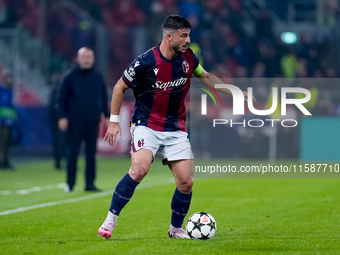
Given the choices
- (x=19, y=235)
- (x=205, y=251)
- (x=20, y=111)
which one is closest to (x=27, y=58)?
(x=20, y=111)

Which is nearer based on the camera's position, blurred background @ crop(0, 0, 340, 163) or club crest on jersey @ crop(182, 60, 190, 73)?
club crest on jersey @ crop(182, 60, 190, 73)

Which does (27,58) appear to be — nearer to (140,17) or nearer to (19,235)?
(140,17)

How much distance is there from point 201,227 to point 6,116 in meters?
11.2

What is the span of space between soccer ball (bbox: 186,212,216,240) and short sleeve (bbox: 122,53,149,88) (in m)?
1.39

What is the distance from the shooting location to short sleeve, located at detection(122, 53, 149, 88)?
710 centimetres

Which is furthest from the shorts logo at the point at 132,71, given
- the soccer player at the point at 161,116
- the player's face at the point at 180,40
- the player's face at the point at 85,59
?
the player's face at the point at 85,59

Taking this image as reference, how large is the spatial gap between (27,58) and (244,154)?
6529 millimetres

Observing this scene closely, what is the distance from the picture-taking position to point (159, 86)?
721 cm

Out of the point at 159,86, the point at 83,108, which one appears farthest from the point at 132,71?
the point at 83,108

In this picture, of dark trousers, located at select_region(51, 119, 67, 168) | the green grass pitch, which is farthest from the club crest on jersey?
dark trousers, located at select_region(51, 119, 67, 168)

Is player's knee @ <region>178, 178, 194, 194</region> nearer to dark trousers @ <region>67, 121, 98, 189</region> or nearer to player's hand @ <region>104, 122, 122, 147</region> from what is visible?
player's hand @ <region>104, 122, 122, 147</region>

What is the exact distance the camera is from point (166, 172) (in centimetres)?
1683

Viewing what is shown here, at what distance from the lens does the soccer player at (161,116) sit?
7.11 metres

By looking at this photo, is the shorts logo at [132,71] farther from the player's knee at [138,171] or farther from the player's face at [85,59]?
the player's face at [85,59]
